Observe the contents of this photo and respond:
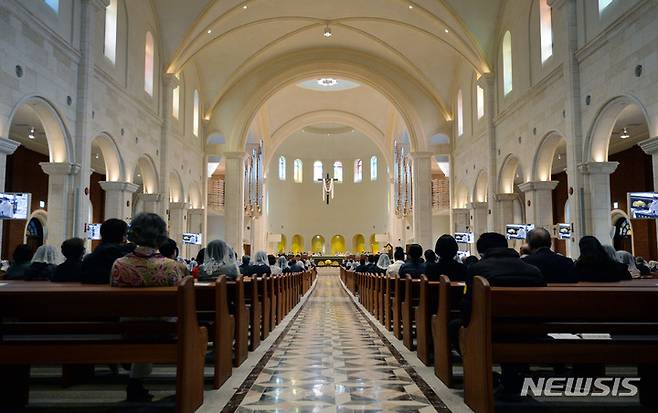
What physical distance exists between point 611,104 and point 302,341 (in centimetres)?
732

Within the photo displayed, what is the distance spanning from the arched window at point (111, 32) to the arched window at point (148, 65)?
8.23 feet

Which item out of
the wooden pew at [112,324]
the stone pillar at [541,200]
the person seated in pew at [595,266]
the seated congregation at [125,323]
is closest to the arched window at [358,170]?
the stone pillar at [541,200]

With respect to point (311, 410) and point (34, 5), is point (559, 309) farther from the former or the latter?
point (34, 5)

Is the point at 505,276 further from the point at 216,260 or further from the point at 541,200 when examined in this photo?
the point at 541,200

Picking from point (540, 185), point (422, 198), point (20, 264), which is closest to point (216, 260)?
point (20, 264)

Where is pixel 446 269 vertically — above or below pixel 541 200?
below

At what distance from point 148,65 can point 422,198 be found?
11923 millimetres

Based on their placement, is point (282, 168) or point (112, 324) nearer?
point (112, 324)

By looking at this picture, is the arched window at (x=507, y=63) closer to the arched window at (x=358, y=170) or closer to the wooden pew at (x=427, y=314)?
the wooden pew at (x=427, y=314)

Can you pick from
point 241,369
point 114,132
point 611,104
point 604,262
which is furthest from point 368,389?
point 114,132

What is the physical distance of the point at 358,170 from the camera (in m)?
40.7

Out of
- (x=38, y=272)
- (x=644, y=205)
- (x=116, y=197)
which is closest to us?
(x=38, y=272)

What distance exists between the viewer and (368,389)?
4.32 meters

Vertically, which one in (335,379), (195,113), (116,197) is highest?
(195,113)
